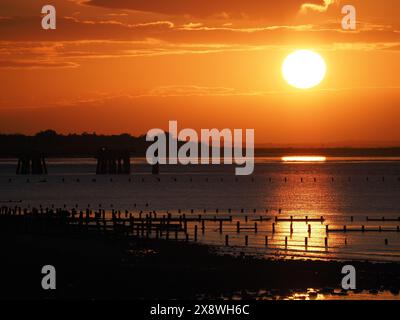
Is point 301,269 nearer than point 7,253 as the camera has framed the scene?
Yes

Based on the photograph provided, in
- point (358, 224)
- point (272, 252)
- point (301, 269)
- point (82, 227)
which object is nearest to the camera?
point (301, 269)

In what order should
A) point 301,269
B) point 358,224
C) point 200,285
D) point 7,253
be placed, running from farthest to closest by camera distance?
point 358,224
point 7,253
point 301,269
point 200,285

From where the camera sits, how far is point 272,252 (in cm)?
6147

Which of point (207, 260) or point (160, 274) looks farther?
point (207, 260)

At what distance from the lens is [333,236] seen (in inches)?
2995
